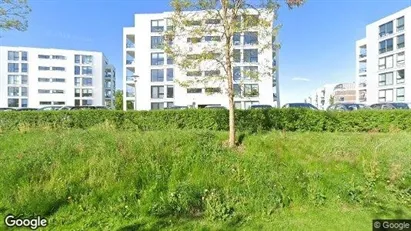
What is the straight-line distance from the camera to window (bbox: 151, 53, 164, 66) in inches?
1809

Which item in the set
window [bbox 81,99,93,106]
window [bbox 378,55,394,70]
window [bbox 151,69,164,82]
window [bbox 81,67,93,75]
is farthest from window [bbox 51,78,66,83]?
window [bbox 378,55,394,70]

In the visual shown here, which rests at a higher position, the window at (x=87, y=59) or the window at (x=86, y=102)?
the window at (x=87, y=59)

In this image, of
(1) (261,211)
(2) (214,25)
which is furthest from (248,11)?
(1) (261,211)

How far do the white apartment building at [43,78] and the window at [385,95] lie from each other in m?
69.4

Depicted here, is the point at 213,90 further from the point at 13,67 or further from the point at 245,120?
the point at 13,67

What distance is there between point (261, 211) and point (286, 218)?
0.53 metres

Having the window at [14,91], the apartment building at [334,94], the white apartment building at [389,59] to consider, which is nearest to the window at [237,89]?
the white apartment building at [389,59]

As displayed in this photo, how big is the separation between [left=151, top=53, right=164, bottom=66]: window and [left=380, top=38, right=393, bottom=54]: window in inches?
1598

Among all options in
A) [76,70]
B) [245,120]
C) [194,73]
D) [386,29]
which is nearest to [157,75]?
[245,120]

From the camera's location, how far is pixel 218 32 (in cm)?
870

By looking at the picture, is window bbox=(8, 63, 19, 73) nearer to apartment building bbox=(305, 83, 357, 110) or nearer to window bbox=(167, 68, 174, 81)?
window bbox=(167, 68, 174, 81)

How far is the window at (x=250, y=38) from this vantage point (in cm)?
866

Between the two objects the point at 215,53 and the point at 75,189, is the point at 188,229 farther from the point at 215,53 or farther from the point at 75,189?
the point at 215,53

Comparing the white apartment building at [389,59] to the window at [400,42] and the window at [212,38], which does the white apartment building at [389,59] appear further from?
the window at [212,38]
